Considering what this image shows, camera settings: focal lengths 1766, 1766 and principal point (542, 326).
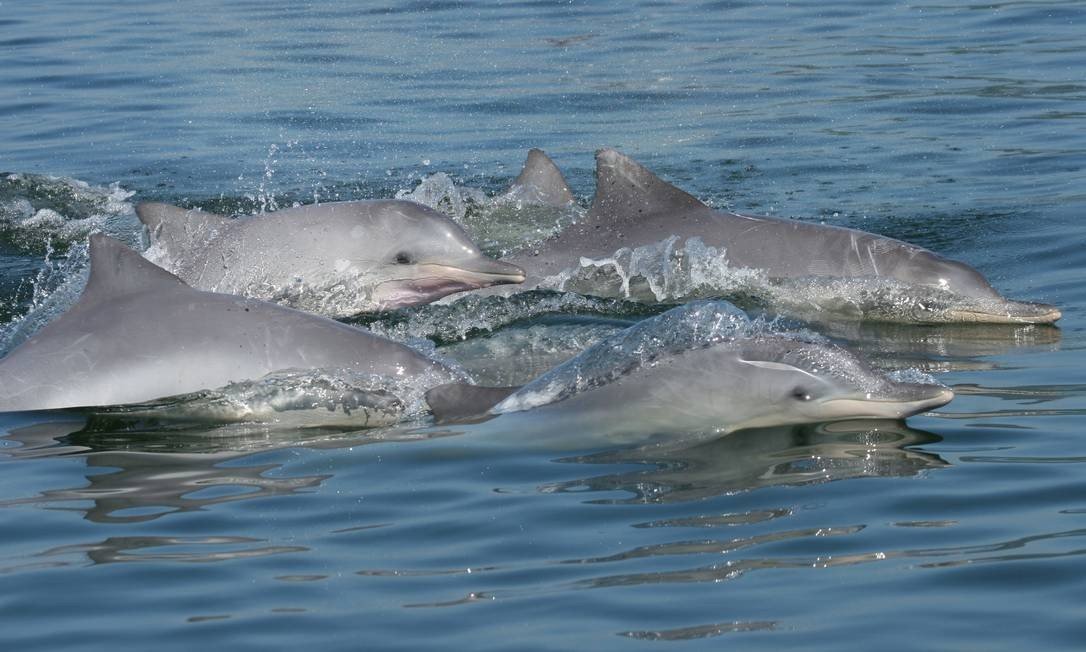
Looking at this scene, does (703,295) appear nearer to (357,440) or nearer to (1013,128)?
(357,440)

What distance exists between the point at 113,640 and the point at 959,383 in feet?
17.4

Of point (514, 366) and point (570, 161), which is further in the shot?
point (570, 161)

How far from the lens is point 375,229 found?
12.2 metres

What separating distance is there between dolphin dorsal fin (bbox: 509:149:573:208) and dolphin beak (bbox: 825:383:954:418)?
266 inches

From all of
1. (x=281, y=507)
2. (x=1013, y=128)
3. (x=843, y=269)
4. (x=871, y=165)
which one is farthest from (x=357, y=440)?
(x=1013, y=128)

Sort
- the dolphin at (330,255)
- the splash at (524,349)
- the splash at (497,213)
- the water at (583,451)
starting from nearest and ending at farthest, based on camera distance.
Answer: the water at (583,451)
the splash at (524,349)
the dolphin at (330,255)
the splash at (497,213)

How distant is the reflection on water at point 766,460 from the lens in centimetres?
780

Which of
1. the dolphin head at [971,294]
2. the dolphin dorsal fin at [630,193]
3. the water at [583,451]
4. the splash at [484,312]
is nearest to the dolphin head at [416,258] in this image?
the splash at [484,312]

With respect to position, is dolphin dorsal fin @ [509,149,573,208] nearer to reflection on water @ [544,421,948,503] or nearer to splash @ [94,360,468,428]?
splash @ [94,360,468,428]

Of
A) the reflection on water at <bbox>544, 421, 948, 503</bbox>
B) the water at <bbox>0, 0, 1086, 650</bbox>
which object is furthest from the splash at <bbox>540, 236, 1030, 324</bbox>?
the reflection on water at <bbox>544, 421, 948, 503</bbox>

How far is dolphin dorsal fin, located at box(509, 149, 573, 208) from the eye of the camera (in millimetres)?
15055

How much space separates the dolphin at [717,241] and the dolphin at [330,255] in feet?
2.43

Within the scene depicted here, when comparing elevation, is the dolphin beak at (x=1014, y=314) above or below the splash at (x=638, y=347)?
below

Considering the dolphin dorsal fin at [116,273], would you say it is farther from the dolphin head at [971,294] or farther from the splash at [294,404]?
the dolphin head at [971,294]
